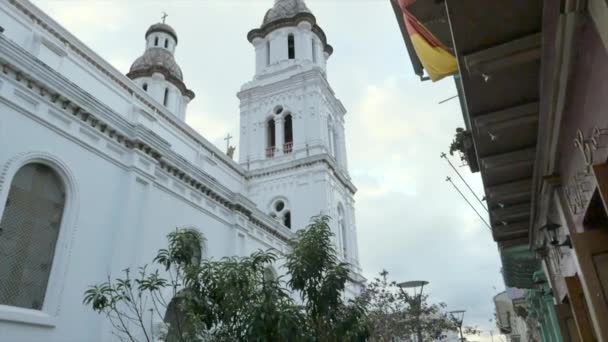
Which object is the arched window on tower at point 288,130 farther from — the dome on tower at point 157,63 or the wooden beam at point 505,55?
the wooden beam at point 505,55

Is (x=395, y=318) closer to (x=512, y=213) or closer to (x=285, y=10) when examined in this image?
(x=512, y=213)

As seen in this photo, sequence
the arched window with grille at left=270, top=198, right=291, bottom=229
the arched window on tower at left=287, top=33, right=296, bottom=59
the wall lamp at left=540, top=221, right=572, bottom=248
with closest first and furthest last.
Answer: the wall lamp at left=540, top=221, right=572, bottom=248
the arched window with grille at left=270, top=198, right=291, bottom=229
the arched window on tower at left=287, top=33, right=296, bottom=59

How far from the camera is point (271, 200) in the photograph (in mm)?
25594

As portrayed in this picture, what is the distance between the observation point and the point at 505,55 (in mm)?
3641

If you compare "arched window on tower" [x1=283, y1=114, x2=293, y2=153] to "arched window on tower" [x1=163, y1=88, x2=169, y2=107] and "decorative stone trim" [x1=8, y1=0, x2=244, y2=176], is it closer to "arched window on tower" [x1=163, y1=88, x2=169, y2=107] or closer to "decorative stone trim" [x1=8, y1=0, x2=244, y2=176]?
"decorative stone trim" [x1=8, y1=0, x2=244, y2=176]

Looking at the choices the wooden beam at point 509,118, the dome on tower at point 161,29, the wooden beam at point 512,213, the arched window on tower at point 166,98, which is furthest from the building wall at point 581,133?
the dome on tower at point 161,29

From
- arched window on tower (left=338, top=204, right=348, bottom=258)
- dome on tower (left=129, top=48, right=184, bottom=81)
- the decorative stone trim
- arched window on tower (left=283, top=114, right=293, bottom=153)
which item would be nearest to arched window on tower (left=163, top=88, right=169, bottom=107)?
dome on tower (left=129, top=48, right=184, bottom=81)

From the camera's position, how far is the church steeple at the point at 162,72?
28719 millimetres

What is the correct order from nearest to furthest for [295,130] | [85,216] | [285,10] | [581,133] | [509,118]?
[581,133], [509,118], [85,216], [295,130], [285,10]

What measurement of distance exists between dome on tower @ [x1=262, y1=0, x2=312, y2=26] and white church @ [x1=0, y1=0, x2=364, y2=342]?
7.69m

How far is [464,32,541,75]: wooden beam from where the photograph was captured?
3555 millimetres

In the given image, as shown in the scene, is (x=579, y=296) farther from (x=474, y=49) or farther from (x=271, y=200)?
(x=271, y=200)

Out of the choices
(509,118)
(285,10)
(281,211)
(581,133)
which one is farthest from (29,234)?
(285,10)

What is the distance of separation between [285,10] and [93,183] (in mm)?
22966
